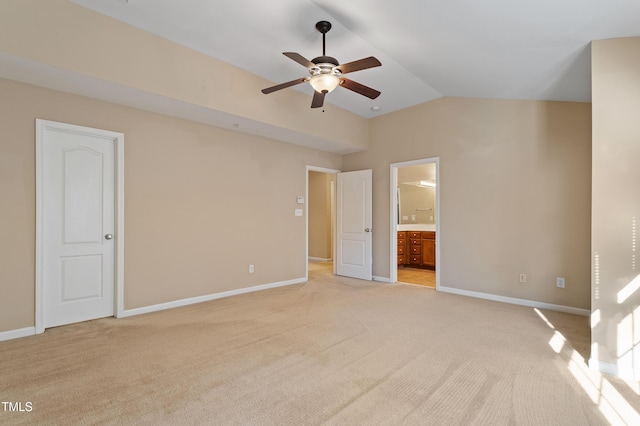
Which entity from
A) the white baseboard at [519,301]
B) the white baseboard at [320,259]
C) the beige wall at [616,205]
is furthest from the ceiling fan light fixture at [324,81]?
the white baseboard at [320,259]

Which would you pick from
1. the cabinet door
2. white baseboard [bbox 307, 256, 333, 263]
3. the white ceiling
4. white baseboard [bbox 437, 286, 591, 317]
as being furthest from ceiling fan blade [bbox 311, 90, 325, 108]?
white baseboard [bbox 307, 256, 333, 263]

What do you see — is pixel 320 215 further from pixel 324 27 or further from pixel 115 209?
pixel 324 27

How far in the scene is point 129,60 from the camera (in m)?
3.15

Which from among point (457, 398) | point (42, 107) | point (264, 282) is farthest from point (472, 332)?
point (42, 107)

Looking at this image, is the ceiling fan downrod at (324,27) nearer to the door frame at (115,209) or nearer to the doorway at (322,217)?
the door frame at (115,209)

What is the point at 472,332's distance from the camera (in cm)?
328

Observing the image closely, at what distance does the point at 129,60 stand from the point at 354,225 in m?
4.39

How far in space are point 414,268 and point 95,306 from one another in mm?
6138

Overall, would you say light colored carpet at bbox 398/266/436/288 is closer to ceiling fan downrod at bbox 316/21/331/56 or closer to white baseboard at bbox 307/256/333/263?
white baseboard at bbox 307/256/333/263

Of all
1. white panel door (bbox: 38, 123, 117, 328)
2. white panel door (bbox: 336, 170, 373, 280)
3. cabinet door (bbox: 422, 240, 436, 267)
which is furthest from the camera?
cabinet door (bbox: 422, 240, 436, 267)

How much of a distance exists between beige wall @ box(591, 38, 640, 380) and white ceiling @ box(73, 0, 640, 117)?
307mm

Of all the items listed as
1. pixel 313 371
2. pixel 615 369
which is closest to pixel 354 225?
pixel 313 371

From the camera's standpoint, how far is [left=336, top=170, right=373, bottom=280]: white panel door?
19.6 feet

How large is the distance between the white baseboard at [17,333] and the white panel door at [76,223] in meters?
0.12
